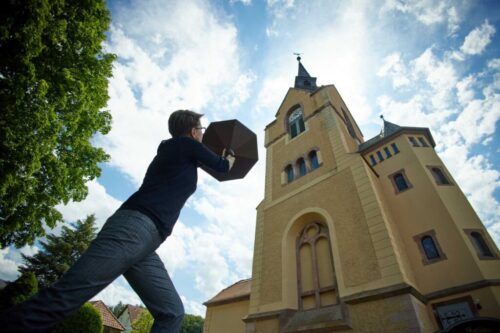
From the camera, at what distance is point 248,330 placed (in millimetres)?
11219

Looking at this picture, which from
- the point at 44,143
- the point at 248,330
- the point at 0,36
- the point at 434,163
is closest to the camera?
the point at 0,36

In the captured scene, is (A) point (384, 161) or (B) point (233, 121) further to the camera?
(A) point (384, 161)

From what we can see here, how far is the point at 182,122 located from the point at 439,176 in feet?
57.9

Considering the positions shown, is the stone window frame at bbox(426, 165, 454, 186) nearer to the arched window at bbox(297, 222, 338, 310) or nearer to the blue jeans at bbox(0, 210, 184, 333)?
the arched window at bbox(297, 222, 338, 310)

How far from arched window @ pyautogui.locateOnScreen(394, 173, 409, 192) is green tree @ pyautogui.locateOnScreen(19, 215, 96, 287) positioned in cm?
3081

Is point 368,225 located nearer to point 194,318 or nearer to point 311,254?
point 311,254

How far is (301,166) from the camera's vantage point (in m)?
16.5

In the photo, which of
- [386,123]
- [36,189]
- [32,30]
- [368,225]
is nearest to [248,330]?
[368,225]

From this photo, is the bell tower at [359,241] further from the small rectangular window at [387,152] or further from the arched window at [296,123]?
the arched window at [296,123]

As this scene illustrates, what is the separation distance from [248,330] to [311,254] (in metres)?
4.39

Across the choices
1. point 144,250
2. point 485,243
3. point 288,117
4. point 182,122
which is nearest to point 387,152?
point 485,243

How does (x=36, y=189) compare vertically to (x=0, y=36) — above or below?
below

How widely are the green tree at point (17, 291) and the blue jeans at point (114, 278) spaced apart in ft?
44.2

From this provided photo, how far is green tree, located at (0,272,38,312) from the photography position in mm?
10797
